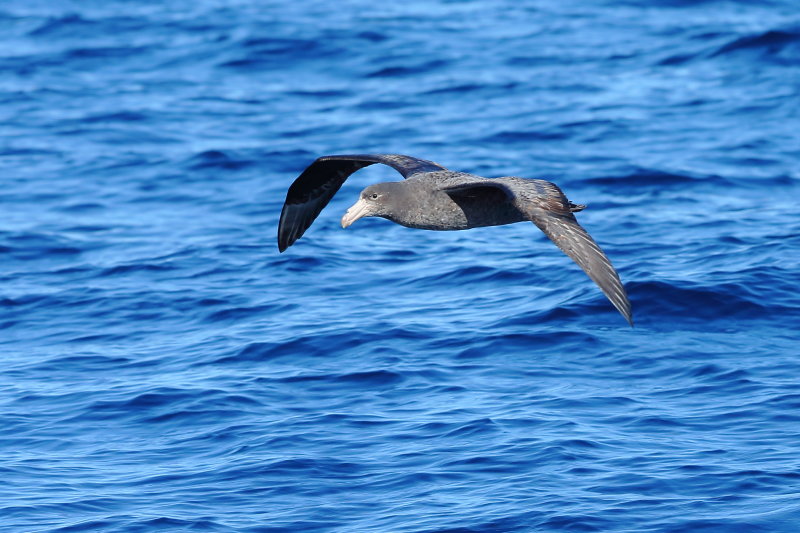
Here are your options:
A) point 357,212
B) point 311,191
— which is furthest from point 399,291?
point 357,212

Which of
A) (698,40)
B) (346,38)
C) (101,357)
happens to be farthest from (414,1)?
(101,357)

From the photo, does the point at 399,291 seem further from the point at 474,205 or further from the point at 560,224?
the point at 560,224

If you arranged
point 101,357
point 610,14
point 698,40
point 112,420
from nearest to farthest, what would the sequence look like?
point 112,420 < point 101,357 < point 698,40 < point 610,14

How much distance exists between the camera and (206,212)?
16.6 m

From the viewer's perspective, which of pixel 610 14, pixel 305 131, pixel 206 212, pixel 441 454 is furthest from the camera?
pixel 610 14

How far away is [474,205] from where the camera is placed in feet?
33.0

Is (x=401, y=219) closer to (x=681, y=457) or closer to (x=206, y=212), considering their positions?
(x=681, y=457)

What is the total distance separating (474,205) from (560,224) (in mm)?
1064

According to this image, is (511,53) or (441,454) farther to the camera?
(511,53)

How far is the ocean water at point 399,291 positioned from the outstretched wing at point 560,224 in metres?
1.64

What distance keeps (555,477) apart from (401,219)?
2208 millimetres

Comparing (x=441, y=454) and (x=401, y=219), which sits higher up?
(x=401, y=219)

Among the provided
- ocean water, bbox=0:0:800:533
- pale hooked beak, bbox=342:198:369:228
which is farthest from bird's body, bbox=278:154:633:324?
ocean water, bbox=0:0:800:533

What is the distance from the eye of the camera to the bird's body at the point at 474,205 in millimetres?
8828
